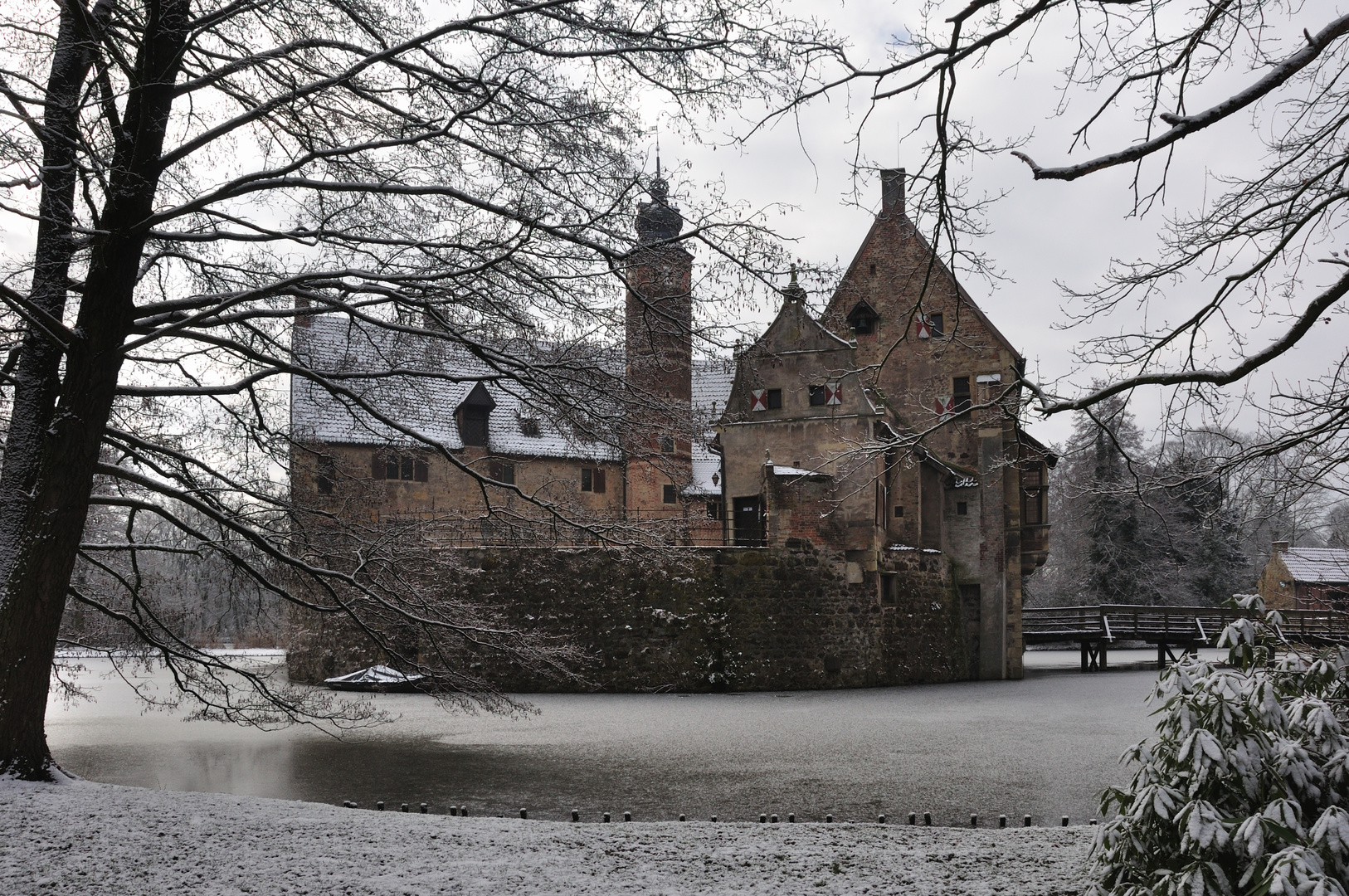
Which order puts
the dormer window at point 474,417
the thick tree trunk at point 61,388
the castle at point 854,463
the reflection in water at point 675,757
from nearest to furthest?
the thick tree trunk at point 61,388 < the reflection in water at point 675,757 < the castle at point 854,463 < the dormer window at point 474,417

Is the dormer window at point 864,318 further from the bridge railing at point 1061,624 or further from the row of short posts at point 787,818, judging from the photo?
the row of short posts at point 787,818

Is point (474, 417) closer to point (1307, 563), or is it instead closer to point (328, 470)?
point (328, 470)

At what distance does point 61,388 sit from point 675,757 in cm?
764

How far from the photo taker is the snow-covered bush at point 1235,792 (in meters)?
3.52

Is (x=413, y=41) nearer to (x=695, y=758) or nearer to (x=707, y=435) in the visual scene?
(x=707, y=435)

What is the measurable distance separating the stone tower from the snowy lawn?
8.62 feet

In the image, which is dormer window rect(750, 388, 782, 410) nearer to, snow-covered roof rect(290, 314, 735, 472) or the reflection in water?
the reflection in water

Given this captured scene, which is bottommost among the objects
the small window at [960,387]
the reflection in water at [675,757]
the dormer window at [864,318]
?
the reflection in water at [675,757]

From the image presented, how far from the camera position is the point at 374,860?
191 inches

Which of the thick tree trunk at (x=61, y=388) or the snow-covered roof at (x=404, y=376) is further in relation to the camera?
the snow-covered roof at (x=404, y=376)

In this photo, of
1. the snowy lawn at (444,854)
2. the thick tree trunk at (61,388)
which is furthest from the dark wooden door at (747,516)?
the thick tree trunk at (61,388)

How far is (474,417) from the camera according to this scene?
30672 mm

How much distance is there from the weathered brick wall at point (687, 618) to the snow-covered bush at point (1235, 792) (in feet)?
56.2

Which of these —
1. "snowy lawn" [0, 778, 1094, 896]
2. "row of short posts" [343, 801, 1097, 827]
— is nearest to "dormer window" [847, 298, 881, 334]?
"row of short posts" [343, 801, 1097, 827]
